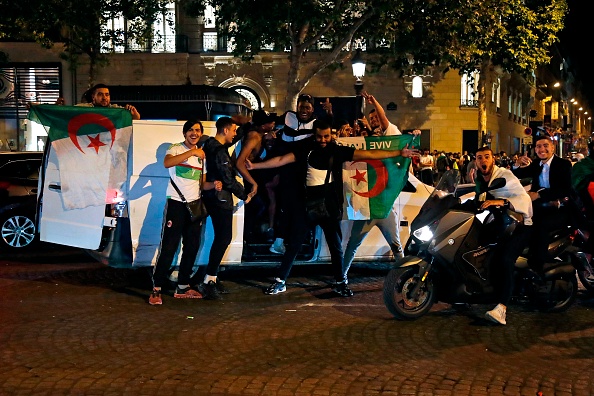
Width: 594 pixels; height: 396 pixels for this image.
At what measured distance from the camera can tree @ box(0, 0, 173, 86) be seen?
23219 millimetres

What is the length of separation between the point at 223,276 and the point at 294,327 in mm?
2676

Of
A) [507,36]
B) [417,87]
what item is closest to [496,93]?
[417,87]

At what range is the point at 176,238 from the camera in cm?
744

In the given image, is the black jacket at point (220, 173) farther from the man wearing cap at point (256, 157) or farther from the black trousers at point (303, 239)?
the black trousers at point (303, 239)

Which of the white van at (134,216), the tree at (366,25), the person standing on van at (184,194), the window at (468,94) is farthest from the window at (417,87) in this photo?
the person standing on van at (184,194)

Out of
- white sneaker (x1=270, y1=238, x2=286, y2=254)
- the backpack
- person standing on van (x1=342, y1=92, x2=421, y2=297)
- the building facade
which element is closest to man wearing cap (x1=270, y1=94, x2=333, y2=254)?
white sneaker (x1=270, y1=238, x2=286, y2=254)

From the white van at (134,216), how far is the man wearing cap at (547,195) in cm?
302

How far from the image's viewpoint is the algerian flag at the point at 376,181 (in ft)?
27.3

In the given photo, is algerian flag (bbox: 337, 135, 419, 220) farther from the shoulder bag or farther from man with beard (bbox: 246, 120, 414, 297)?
the shoulder bag

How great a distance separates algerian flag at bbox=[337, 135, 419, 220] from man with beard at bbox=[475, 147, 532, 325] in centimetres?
168

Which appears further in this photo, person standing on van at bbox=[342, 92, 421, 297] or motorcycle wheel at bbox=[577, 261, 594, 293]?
person standing on van at bbox=[342, 92, 421, 297]

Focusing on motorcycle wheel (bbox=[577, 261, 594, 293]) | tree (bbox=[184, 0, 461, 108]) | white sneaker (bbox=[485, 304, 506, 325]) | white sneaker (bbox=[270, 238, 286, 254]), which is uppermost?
tree (bbox=[184, 0, 461, 108])

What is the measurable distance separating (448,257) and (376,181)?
2.02m

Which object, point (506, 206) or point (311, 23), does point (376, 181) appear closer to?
point (506, 206)
